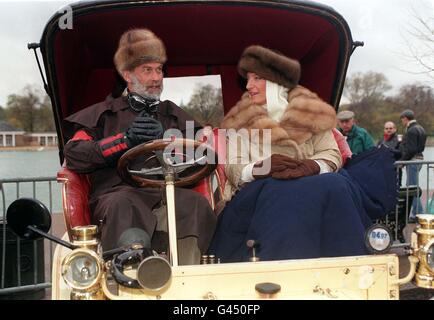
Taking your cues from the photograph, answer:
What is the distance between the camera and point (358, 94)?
451 inches

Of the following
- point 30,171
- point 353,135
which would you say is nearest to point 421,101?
point 353,135

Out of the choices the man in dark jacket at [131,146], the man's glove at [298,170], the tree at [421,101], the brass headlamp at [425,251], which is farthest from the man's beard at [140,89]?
the tree at [421,101]

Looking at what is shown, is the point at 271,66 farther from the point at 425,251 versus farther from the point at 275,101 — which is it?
the point at 425,251

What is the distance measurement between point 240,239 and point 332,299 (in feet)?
2.84

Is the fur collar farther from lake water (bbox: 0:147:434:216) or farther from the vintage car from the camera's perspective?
lake water (bbox: 0:147:434:216)

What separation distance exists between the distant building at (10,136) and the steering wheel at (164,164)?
10.5ft

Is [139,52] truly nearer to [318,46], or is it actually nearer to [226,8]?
[226,8]

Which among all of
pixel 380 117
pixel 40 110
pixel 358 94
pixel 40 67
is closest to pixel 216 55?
pixel 40 67

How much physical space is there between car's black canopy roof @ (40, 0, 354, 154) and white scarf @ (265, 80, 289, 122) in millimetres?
448

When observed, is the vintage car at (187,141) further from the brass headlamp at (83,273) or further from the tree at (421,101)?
the tree at (421,101)

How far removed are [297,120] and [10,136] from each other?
416cm

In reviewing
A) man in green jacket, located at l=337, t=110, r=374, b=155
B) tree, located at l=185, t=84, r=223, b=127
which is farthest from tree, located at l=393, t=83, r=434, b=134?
tree, located at l=185, t=84, r=223, b=127

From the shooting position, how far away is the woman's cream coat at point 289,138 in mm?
3092

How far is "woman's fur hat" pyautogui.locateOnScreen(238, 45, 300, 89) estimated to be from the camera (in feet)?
10.6
